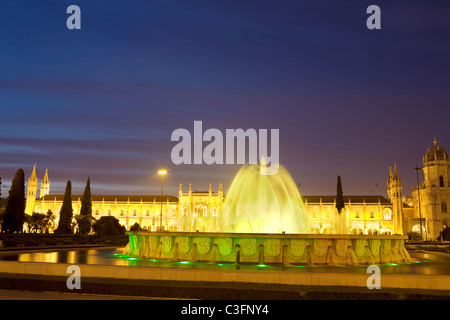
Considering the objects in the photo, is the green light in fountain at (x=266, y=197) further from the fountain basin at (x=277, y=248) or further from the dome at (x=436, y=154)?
the dome at (x=436, y=154)

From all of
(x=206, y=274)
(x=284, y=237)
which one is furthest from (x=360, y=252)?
(x=206, y=274)

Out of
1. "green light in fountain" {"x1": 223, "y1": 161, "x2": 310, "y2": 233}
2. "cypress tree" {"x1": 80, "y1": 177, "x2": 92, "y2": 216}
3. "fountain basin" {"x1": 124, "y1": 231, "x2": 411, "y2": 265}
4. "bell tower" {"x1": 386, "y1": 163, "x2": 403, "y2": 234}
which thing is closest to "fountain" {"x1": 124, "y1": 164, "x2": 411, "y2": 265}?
"fountain basin" {"x1": 124, "y1": 231, "x2": 411, "y2": 265}

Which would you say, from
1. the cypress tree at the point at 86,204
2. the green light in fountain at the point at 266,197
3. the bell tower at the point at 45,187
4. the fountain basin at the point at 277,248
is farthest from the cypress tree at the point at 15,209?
the bell tower at the point at 45,187

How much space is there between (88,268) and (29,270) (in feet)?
6.23

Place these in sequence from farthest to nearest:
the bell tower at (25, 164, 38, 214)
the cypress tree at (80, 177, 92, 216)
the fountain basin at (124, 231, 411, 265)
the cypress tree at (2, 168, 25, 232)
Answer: the bell tower at (25, 164, 38, 214) → the cypress tree at (80, 177, 92, 216) → the cypress tree at (2, 168, 25, 232) → the fountain basin at (124, 231, 411, 265)

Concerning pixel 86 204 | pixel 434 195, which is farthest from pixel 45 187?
pixel 434 195

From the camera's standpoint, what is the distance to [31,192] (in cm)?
10381

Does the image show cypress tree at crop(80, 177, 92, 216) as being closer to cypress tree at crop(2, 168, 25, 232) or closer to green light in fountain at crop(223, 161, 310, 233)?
cypress tree at crop(2, 168, 25, 232)

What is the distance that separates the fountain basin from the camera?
50.3 ft

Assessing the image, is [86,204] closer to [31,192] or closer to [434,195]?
[31,192]

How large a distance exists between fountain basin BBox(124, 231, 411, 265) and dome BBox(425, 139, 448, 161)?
73086 millimetres

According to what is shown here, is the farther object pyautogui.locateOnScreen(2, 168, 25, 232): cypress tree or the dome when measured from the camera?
the dome

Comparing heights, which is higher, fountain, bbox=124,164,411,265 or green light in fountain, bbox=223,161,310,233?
green light in fountain, bbox=223,161,310,233

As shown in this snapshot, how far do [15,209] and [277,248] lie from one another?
3954 cm
